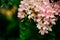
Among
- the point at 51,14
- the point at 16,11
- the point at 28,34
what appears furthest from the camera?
the point at 16,11

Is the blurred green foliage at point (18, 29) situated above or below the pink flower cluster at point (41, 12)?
below

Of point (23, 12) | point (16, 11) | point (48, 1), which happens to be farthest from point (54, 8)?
point (16, 11)

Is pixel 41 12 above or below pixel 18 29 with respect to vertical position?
above

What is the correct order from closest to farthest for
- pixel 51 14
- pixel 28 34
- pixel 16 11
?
pixel 51 14 < pixel 28 34 < pixel 16 11

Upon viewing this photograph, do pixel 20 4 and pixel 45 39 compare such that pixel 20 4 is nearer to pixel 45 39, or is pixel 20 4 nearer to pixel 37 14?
pixel 37 14

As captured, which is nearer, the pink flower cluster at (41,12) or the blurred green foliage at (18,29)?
the pink flower cluster at (41,12)

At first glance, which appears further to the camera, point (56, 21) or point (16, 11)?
point (16, 11)
